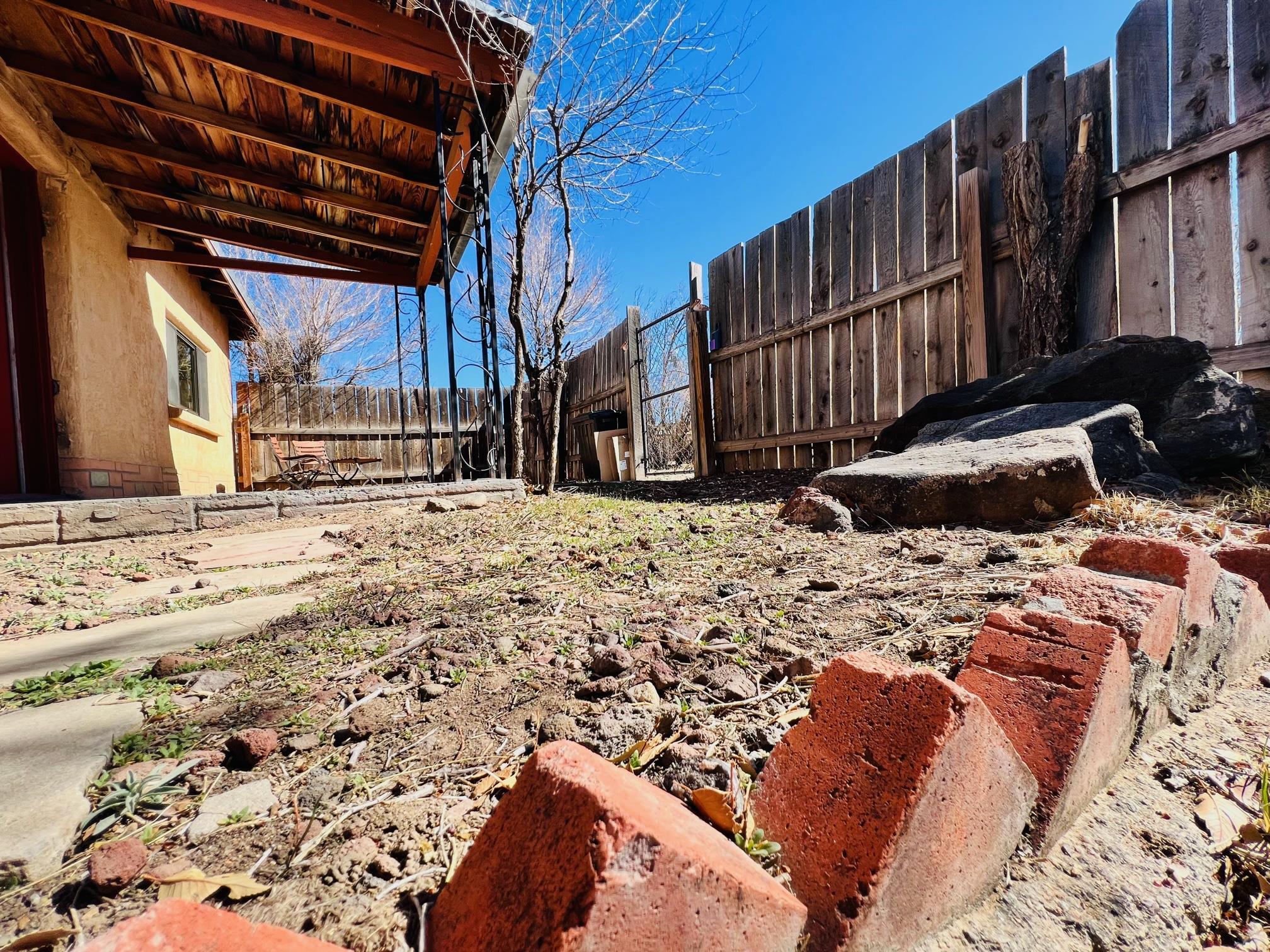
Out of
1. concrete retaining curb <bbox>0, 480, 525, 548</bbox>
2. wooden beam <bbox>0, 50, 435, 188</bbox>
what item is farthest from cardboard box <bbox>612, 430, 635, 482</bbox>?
wooden beam <bbox>0, 50, 435, 188</bbox>

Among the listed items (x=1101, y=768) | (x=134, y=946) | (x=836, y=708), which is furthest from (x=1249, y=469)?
(x=134, y=946)

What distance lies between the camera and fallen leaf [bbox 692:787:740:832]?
2.23 feet

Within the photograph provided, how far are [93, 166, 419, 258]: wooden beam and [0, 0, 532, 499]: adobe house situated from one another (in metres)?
0.02

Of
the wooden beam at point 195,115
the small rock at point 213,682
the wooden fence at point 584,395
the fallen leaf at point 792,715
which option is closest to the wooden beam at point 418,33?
the wooden beam at point 195,115

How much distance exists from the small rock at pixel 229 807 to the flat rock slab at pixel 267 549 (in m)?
2.01

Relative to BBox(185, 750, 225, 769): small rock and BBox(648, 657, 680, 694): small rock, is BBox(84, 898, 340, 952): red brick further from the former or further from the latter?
BBox(648, 657, 680, 694): small rock

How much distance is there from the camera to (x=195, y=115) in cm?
383

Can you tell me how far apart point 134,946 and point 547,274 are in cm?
1026

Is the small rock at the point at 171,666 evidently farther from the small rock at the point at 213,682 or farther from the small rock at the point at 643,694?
the small rock at the point at 643,694

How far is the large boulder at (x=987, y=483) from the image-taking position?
7.06 feet

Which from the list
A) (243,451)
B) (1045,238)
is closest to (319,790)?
(1045,238)

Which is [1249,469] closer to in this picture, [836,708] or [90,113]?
[836,708]

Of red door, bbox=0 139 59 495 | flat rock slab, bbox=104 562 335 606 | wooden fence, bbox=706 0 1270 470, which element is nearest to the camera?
flat rock slab, bbox=104 562 335 606

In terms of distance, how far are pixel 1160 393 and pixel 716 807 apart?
3.40m
